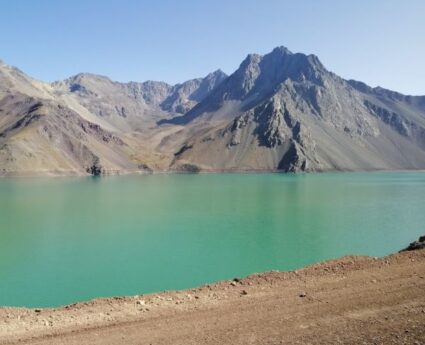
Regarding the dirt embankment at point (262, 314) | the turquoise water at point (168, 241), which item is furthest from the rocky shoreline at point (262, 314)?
the turquoise water at point (168, 241)

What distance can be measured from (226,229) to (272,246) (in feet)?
40.7

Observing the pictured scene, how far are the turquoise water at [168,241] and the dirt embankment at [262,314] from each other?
1114 cm

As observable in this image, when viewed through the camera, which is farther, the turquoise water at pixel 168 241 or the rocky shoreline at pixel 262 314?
the turquoise water at pixel 168 241

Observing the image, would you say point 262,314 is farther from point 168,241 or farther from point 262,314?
point 168,241

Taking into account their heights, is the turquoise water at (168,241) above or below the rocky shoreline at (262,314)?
below

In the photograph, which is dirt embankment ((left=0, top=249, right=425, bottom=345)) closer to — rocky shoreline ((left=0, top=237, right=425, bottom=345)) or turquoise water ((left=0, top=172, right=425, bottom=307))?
rocky shoreline ((left=0, top=237, right=425, bottom=345))

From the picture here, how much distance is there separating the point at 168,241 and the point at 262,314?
34.0 m

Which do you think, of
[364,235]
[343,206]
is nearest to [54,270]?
[364,235]

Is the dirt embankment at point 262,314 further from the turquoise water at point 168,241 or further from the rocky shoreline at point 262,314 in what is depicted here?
the turquoise water at point 168,241

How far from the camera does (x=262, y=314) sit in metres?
15.1

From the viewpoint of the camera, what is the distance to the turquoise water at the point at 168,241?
32.1m

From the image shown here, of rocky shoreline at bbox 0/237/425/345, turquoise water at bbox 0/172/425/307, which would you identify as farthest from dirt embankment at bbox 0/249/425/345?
turquoise water at bbox 0/172/425/307

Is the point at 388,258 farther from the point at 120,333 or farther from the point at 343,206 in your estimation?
the point at 343,206

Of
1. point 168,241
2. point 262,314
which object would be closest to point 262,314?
point 262,314
